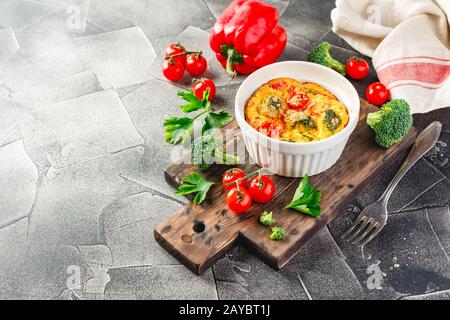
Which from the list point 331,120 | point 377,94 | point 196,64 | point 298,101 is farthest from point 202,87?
point 377,94

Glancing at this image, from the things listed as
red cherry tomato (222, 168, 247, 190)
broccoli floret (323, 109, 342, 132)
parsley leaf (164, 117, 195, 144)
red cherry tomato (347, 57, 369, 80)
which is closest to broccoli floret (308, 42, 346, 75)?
red cherry tomato (347, 57, 369, 80)

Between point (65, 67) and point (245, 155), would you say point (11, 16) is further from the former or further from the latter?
point (245, 155)

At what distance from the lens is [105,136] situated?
2918 mm

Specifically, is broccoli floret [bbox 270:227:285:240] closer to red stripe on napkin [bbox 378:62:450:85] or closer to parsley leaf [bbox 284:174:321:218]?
parsley leaf [bbox 284:174:321:218]

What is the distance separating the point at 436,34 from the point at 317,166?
1210 millimetres

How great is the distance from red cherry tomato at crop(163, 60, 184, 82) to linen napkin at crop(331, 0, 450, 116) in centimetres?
97

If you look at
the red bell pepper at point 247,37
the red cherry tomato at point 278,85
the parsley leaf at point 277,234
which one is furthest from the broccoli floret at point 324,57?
the parsley leaf at point 277,234

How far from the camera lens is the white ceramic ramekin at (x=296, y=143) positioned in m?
2.38

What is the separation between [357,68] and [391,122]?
0.60 m

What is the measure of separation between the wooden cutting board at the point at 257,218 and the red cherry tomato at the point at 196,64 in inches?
29.3

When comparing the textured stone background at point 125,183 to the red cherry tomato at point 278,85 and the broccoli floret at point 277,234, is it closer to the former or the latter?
the broccoli floret at point 277,234

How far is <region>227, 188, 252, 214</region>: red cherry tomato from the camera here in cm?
235

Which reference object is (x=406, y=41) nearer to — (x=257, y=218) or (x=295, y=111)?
(x=295, y=111)

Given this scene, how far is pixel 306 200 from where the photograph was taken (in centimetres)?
238
